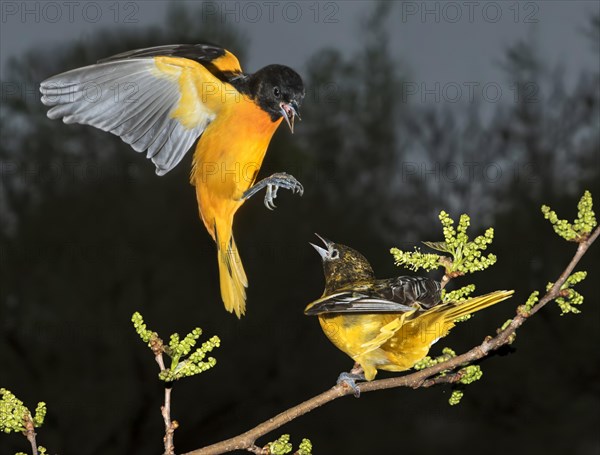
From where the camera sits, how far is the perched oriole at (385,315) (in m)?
1.09

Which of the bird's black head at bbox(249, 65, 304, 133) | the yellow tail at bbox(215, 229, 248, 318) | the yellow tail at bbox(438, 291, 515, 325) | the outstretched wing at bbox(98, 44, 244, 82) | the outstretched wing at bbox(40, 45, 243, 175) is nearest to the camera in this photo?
the yellow tail at bbox(438, 291, 515, 325)

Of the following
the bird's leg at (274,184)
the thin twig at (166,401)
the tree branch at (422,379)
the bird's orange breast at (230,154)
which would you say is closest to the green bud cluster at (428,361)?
the tree branch at (422,379)

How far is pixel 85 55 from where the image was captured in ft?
9.89

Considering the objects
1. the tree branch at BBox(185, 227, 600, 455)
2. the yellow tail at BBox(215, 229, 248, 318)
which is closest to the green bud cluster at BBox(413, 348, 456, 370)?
the tree branch at BBox(185, 227, 600, 455)

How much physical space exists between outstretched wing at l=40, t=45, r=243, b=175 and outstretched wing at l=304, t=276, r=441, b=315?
28.6 inches

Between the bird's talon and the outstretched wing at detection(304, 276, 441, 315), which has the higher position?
the outstretched wing at detection(304, 276, 441, 315)

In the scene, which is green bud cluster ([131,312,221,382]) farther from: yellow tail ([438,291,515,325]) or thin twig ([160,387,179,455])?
yellow tail ([438,291,515,325])

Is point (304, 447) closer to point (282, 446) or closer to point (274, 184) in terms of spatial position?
point (282, 446)

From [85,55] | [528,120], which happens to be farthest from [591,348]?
[85,55]

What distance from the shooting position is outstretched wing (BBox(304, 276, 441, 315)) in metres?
1.09

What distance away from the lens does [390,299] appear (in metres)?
1.10

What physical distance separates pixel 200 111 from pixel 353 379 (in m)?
0.81

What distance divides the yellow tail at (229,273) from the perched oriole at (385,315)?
21.3 inches

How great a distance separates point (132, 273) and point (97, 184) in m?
0.44
